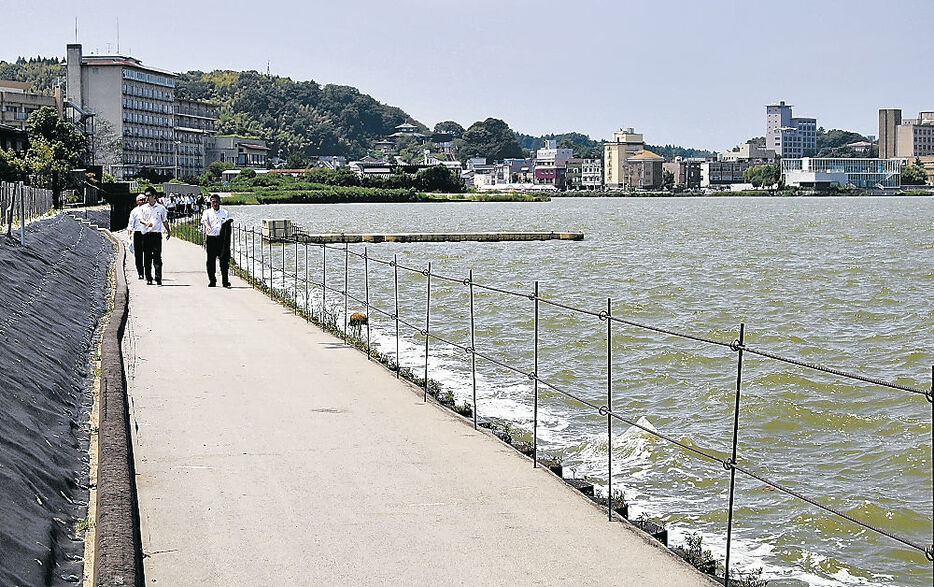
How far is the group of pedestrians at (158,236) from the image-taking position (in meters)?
23.0

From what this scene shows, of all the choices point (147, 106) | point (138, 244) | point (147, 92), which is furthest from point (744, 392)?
point (147, 92)

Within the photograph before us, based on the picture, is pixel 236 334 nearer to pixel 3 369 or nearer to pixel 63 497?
pixel 3 369

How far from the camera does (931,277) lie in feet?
146

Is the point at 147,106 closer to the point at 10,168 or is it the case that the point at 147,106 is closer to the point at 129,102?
the point at 129,102

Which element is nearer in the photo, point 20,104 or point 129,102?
point 20,104

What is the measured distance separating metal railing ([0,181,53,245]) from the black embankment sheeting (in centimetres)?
367

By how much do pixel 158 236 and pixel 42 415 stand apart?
1452cm

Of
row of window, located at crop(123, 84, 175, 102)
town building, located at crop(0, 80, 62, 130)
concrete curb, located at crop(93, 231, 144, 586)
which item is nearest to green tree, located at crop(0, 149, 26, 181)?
concrete curb, located at crop(93, 231, 144, 586)

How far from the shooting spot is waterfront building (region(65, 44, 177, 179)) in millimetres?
158500

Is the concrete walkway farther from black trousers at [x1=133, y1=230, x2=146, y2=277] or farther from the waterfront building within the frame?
the waterfront building

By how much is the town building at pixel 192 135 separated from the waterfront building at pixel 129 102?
10.0ft

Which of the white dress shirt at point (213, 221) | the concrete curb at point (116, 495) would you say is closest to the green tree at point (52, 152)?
the white dress shirt at point (213, 221)

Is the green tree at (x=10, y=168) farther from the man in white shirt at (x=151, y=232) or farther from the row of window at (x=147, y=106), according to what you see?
the row of window at (x=147, y=106)

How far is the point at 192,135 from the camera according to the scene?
184375mm
